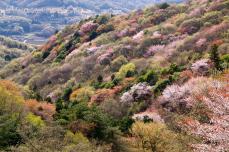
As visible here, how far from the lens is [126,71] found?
89812 millimetres

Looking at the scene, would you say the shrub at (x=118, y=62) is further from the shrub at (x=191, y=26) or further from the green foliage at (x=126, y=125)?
the green foliage at (x=126, y=125)

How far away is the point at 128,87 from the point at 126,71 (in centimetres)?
1188

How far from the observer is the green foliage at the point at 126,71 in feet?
290

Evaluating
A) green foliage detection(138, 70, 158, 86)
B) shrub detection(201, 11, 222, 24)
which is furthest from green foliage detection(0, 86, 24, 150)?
shrub detection(201, 11, 222, 24)

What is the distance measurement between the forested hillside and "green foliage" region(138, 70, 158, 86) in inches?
6.6

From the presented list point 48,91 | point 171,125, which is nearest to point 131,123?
point 171,125

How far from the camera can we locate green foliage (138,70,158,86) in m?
76.5

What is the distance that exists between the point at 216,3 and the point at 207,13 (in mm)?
5690

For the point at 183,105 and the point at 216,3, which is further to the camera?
the point at 216,3

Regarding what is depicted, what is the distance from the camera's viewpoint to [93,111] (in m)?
49.3

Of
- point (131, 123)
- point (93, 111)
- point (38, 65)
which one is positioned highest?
point (93, 111)

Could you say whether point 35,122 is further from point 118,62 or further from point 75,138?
point 118,62

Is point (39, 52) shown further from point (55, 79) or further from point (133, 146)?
point (133, 146)

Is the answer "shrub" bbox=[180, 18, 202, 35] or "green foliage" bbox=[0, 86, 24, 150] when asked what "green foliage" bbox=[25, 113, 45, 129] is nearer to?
"green foliage" bbox=[0, 86, 24, 150]
